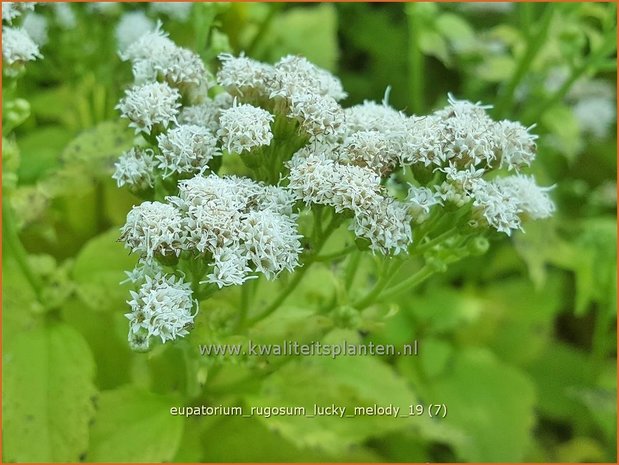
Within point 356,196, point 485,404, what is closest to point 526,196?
point 356,196

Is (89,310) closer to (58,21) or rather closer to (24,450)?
(24,450)

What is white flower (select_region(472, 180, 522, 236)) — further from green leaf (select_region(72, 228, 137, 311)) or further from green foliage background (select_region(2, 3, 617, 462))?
green leaf (select_region(72, 228, 137, 311))

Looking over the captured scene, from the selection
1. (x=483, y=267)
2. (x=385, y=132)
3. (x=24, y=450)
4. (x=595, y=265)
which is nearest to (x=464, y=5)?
(x=483, y=267)

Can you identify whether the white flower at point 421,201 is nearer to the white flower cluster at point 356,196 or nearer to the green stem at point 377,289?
the white flower cluster at point 356,196

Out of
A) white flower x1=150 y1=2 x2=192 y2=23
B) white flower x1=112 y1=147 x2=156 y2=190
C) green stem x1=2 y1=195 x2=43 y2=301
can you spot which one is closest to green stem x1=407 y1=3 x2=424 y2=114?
white flower x1=150 y1=2 x2=192 y2=23

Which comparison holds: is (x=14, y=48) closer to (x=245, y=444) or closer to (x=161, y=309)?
(x=161, y=309)
